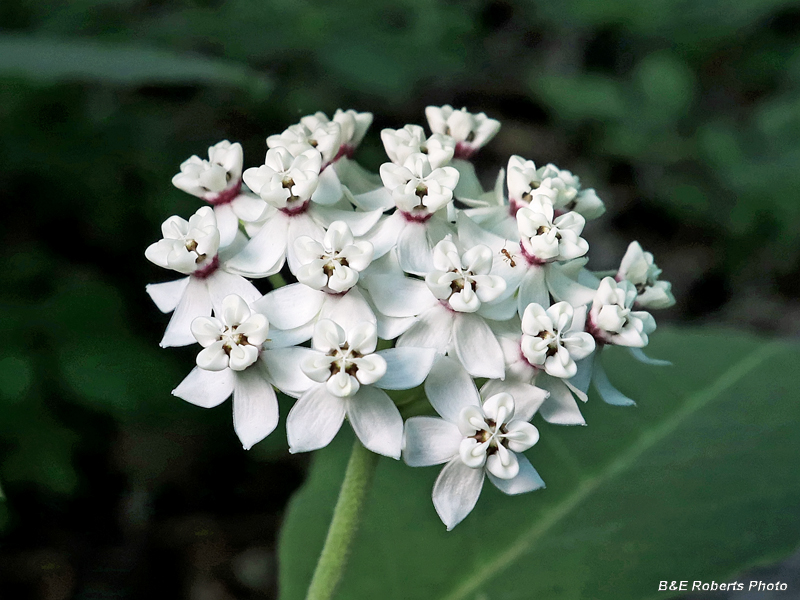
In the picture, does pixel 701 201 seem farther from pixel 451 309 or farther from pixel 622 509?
pixel 451 309

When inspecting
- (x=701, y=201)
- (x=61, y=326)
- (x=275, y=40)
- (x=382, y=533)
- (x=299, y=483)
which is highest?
(x=275, y=40)

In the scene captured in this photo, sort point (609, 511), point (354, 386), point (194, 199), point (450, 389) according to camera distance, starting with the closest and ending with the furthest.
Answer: point (354, 386) < point (450, 389) < point (609, 511) < point (194, 199)

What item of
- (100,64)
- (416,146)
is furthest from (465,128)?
(100,64)

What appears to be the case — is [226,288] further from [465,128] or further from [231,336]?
[465,128]

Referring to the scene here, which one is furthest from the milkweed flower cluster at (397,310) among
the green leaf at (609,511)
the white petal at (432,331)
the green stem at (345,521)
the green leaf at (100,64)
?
the green leaf at (100,64)

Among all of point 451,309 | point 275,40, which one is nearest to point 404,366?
point 451,309

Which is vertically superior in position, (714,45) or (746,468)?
(714,45)
